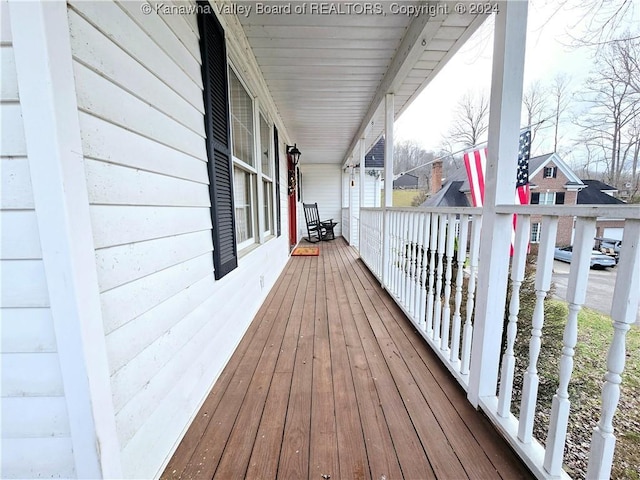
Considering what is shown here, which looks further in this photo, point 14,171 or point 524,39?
point 524,39

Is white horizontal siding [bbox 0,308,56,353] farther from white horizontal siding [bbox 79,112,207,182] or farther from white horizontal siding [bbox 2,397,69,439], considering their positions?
white horizontal siding [bbox 79,112,207,182]

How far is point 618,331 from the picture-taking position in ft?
2.40

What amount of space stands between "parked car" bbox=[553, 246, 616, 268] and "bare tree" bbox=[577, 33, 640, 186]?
20.6 inches

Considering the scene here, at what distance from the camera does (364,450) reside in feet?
3.69

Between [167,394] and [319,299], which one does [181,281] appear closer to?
[167,394]

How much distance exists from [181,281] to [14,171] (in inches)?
27.4

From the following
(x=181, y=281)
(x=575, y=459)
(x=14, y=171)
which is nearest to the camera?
(x=14, y=171)

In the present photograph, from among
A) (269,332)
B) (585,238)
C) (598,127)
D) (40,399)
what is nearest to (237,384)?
(269,332)

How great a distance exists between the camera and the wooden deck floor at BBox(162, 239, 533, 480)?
1.06m

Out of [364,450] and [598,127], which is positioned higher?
[598,127]

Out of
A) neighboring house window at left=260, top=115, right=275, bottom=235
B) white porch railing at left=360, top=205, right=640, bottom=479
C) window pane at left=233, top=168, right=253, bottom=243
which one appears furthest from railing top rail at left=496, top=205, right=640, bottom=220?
neighboring house window at left=260, top=115, right=275, bottom=235

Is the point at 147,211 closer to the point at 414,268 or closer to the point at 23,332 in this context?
the point at 23,332

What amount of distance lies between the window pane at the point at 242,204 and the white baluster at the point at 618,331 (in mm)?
2176

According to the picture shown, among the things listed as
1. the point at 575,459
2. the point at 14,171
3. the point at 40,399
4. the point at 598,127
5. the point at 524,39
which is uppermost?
the point at 524,39
